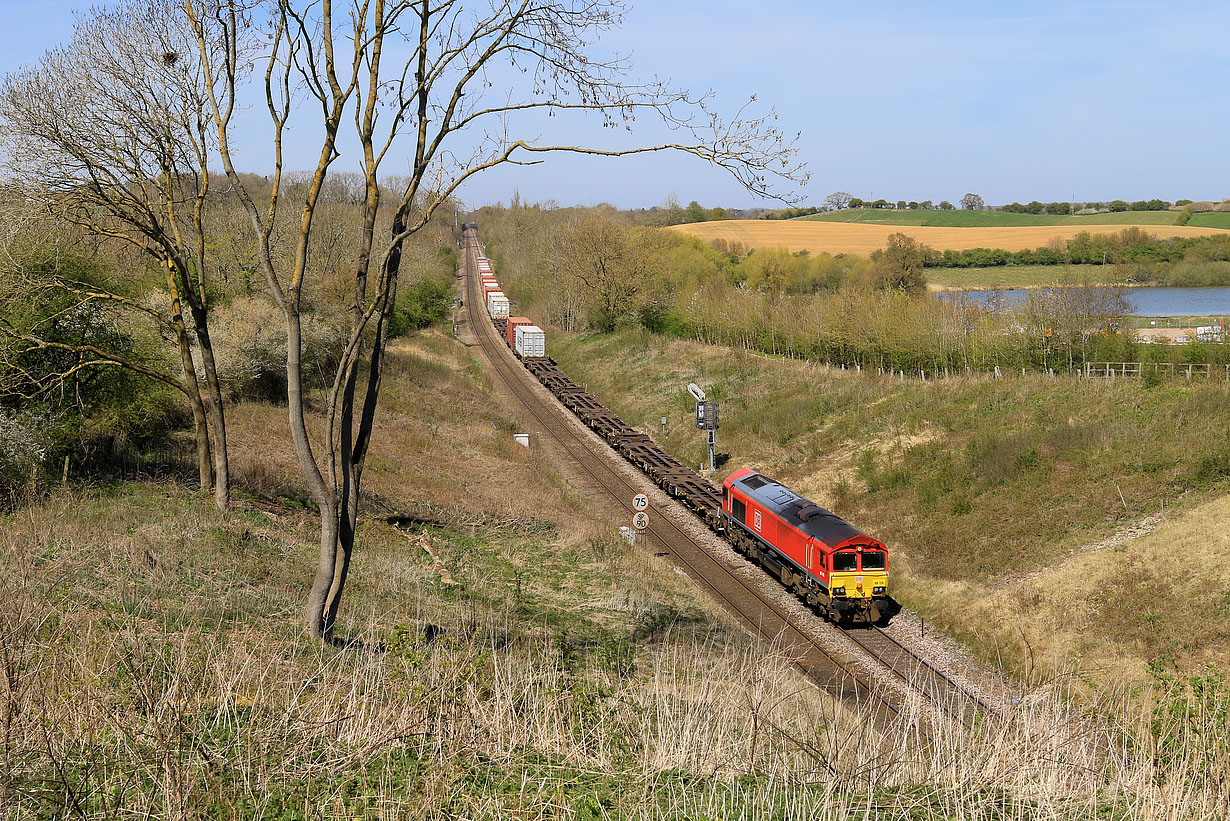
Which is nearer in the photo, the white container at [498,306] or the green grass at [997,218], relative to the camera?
the white container at [498,306]

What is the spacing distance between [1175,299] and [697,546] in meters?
72.6

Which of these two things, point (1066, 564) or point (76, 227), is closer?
point (76, 227)

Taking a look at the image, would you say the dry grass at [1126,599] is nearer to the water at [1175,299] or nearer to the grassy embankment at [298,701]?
the grassy embankment at [298,701]

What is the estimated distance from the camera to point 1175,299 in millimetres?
73438

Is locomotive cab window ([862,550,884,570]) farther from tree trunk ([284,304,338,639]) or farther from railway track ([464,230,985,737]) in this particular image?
tree trunk ([284,304,338,639])

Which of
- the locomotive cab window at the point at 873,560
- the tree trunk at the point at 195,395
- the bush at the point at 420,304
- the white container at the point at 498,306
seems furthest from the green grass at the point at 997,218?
the tree trunk at the point at 195,395

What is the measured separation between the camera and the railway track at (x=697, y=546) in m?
13.7

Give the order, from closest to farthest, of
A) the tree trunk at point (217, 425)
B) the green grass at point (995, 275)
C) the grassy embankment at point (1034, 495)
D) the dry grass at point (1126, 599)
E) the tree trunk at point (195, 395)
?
1. the tree trunk at point (217, 425)
2. the dry grass at point (1126, 599)
3. the tree trunk at point (195, 395)
4. the grassy embankment at point (1034, 495)
5. the green grass at point (995, 275)

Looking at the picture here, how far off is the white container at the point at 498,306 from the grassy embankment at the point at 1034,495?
40.9 m

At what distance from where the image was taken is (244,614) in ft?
29.3

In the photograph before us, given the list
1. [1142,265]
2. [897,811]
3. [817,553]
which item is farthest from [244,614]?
[1142,265]

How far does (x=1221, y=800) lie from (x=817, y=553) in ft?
41.1

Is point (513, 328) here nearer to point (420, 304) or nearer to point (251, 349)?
point (420, 304)

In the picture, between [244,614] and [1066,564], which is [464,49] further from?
[1066,564]
